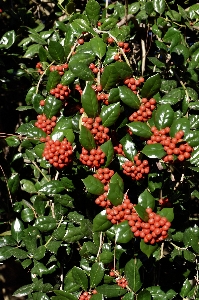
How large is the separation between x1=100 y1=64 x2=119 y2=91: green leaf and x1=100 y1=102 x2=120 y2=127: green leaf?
0.31 feet

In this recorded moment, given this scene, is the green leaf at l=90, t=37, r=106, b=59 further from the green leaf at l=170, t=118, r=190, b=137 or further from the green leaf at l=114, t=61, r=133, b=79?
the green leaf at l=170, t=118, r=190, b=137

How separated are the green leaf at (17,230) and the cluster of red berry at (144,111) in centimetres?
81

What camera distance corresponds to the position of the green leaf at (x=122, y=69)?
5.08ft

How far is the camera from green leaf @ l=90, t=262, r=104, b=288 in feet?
5.31

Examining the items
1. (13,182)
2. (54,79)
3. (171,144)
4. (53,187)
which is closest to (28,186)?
(13,182)

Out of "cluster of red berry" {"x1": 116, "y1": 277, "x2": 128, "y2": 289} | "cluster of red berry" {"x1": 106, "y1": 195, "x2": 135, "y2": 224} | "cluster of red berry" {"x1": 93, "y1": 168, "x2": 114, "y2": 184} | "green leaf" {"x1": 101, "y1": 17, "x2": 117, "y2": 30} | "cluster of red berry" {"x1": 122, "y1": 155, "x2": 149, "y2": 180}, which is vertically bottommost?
"cluster of red berry" {"x1": 116, "y1": 277, "x2": 128, "y2": 289}

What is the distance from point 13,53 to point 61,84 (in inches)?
28.9

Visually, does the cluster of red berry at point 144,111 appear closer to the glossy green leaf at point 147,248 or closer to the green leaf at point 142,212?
the green leaf at point 142,212

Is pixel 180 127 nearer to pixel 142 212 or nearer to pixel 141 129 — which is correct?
pixel 141 129

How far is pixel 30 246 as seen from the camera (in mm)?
1838

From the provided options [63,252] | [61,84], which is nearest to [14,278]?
[63,252]

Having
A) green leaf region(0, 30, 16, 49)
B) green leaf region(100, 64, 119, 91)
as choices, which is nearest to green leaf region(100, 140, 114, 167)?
green leaf region(100, 64, 119, 91)

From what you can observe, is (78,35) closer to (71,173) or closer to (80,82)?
(80,82)

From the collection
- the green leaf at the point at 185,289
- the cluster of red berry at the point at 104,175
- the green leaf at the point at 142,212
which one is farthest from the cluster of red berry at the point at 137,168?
the green leaf at the point at 185,289
